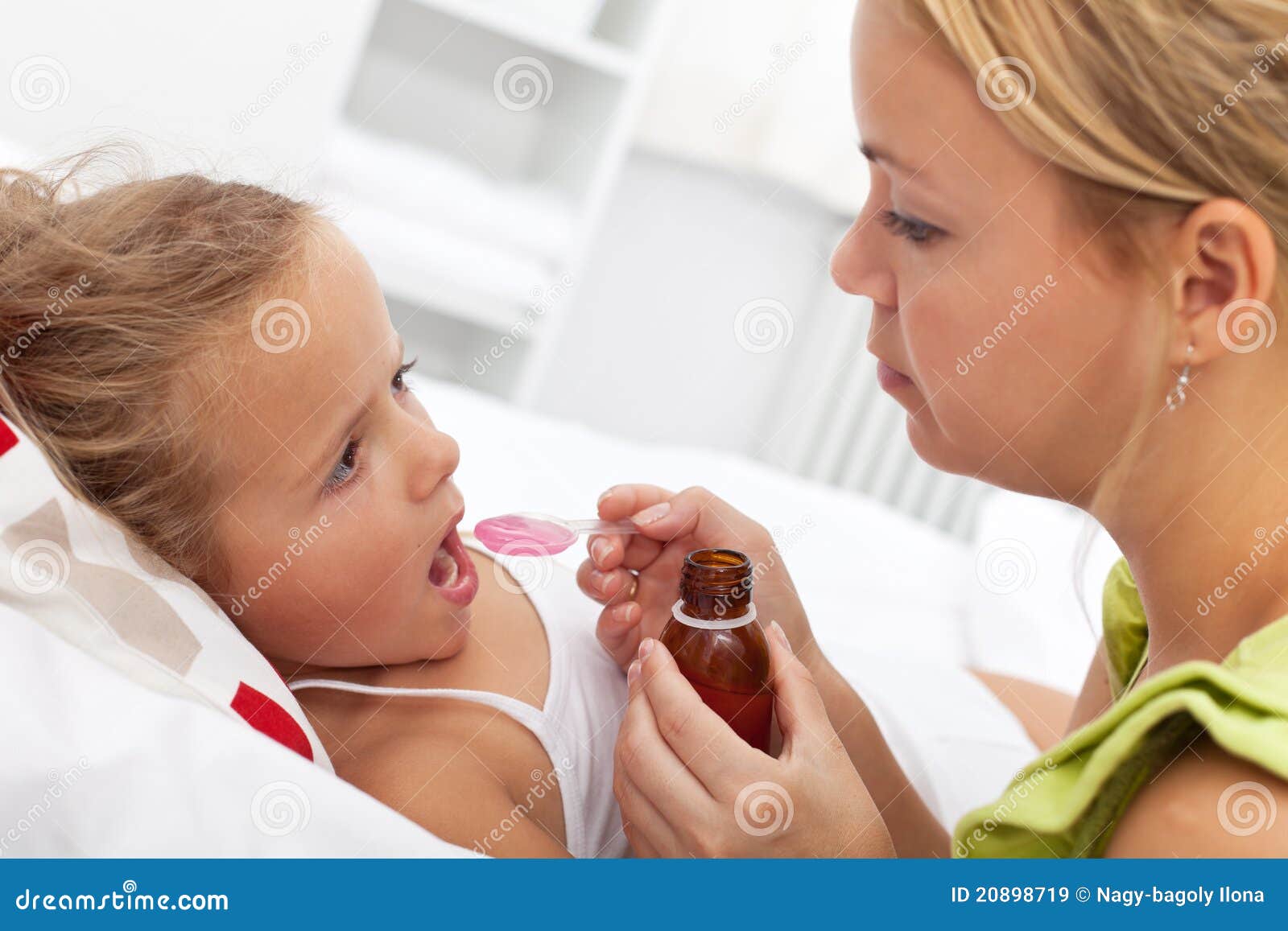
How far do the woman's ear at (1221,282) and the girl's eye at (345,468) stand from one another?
596mm

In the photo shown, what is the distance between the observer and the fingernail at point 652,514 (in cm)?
95

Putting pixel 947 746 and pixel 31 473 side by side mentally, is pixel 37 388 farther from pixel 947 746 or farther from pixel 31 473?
pixel 947 746

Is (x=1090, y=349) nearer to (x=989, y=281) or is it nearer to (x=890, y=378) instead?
(x=989, y=281)

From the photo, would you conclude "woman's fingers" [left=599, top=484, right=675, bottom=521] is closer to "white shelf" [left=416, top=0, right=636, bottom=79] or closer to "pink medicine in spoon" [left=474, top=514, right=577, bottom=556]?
"pink medicine in spoon" [left=474, top=514, right=577, bottom=556]

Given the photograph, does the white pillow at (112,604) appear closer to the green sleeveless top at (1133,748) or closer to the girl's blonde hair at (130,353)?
the girl's blonde hair at (130,353)

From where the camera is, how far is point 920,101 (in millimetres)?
735

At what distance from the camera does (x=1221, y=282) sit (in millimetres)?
667

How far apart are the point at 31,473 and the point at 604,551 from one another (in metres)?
0.45

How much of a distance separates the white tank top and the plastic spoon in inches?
4.2

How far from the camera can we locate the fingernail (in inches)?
37.5

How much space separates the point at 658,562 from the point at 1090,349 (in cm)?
42

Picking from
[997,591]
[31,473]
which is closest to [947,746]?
Result: [997,591]
